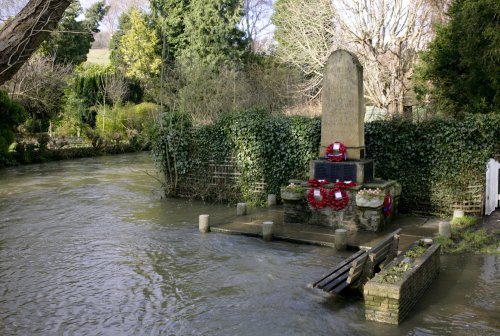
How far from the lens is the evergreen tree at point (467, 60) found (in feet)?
45.6

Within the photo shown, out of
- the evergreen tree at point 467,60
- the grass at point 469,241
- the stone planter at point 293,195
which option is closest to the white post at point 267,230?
the stone planter at point 293,195

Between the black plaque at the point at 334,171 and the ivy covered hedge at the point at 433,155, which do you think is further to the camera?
the ivy covered hedge at the point at 433,155

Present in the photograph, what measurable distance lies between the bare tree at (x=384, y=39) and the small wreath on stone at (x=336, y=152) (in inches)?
465

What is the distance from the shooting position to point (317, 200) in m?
12.2

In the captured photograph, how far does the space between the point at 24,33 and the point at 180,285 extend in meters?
5.93

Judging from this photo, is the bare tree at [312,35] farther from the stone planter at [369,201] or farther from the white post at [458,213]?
the stone planter at [369,201]

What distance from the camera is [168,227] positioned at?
13062 millimetres

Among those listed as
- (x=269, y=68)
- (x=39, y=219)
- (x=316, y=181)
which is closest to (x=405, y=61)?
(x=269, y=68)

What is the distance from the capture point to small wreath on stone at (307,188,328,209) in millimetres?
12133

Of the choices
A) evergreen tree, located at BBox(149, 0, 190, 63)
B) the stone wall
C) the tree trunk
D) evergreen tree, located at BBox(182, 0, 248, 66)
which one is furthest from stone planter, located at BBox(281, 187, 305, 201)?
evergreen tree, located at BBox(149, 0, 190, 63)

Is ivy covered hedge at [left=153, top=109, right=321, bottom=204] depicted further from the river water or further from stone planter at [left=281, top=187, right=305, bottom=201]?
stone planter at [left=281, top=187, right=305, bottom=201]

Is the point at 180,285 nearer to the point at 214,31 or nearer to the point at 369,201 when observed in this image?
the point at 369,201

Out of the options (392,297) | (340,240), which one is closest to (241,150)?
(340,240)

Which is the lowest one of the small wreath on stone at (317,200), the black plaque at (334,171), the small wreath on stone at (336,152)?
the small wreath on stone at (317,200)
